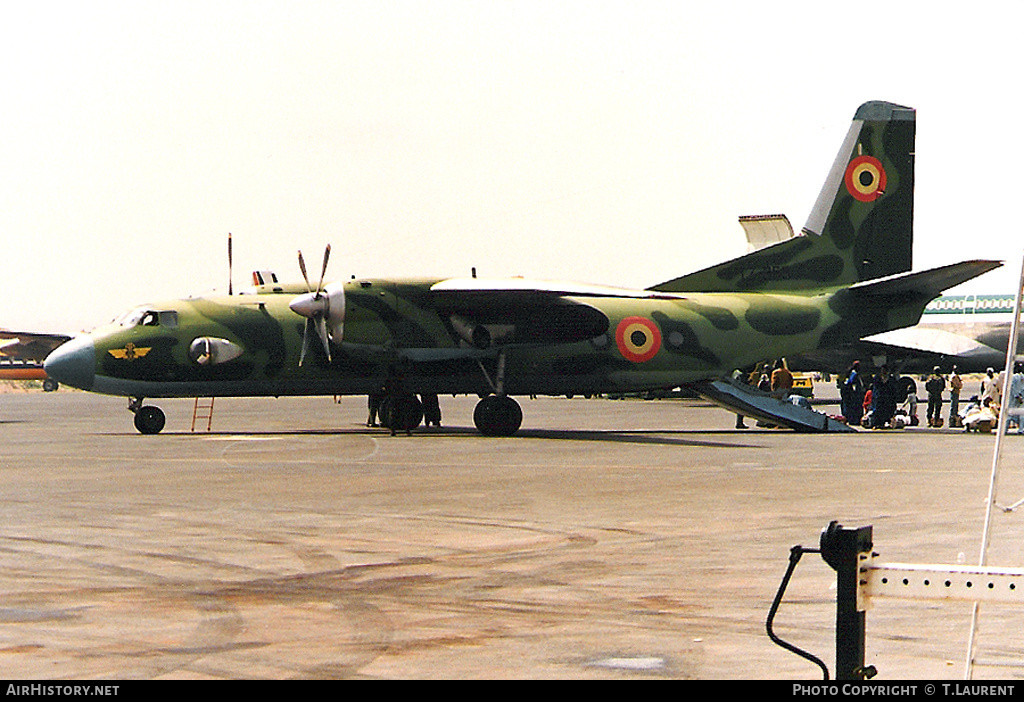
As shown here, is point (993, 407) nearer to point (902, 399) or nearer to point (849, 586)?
point (902, 399)

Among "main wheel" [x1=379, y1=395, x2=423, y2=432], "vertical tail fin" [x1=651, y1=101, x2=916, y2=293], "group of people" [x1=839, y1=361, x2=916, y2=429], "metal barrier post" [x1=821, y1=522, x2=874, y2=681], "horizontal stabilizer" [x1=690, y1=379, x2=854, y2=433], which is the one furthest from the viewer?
"group of people" [x1=839, y1=361, x2=916, y2=429]

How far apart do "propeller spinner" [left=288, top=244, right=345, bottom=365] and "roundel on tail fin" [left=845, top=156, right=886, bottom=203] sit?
49.4 ft

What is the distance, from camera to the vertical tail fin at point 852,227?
123 ft

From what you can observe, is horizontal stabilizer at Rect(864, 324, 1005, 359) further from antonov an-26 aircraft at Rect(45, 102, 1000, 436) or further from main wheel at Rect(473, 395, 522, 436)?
main wheel at Rect(473, 395, 522, 436)

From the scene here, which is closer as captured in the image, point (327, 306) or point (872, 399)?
point (327, 306)

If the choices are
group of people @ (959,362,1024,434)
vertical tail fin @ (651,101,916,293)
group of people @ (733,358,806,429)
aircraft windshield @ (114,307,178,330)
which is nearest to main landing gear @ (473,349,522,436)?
vertical tail fin @ (651,101,916,293)

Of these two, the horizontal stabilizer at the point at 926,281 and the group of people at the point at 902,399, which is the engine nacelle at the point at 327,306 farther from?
the group of people at the point at 902,399

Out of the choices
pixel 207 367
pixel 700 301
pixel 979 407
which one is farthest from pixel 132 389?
pixel 979 407

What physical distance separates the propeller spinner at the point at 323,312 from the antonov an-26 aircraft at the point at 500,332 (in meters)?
0.04

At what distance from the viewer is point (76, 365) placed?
32625 millimetres

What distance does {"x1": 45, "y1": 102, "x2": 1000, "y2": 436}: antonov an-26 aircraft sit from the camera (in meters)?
32.8

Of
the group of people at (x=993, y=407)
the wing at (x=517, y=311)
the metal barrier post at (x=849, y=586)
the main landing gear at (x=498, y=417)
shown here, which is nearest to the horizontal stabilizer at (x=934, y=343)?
the group of people at (x=993, y=407)

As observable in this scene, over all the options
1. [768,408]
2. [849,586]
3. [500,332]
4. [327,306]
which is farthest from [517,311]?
[849,586]

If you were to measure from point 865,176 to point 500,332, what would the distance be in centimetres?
1186
